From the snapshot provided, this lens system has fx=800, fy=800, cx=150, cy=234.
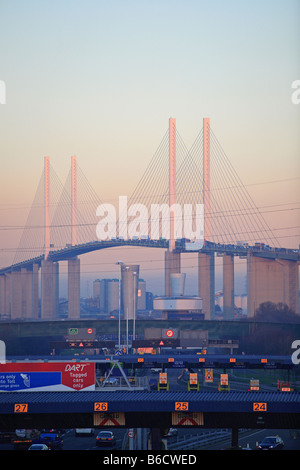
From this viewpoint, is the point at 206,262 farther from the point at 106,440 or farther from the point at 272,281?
the point at 106,440

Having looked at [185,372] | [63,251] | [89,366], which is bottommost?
[185,372]

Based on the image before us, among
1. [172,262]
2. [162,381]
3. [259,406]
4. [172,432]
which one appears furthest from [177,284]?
[259,406]

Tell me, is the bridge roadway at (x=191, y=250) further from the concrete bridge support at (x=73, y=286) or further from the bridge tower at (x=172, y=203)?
the concrete bridge support at (x=73, y=286)

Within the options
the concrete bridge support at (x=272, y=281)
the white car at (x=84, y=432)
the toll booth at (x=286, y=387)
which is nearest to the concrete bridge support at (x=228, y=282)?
the concrete bridge support at (x=272, y=281)

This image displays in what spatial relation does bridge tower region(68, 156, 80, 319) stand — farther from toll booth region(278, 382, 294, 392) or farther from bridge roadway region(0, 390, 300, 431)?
bridge roadway region(0, 390, 300, 431)

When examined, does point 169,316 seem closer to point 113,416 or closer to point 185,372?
point 185,372
